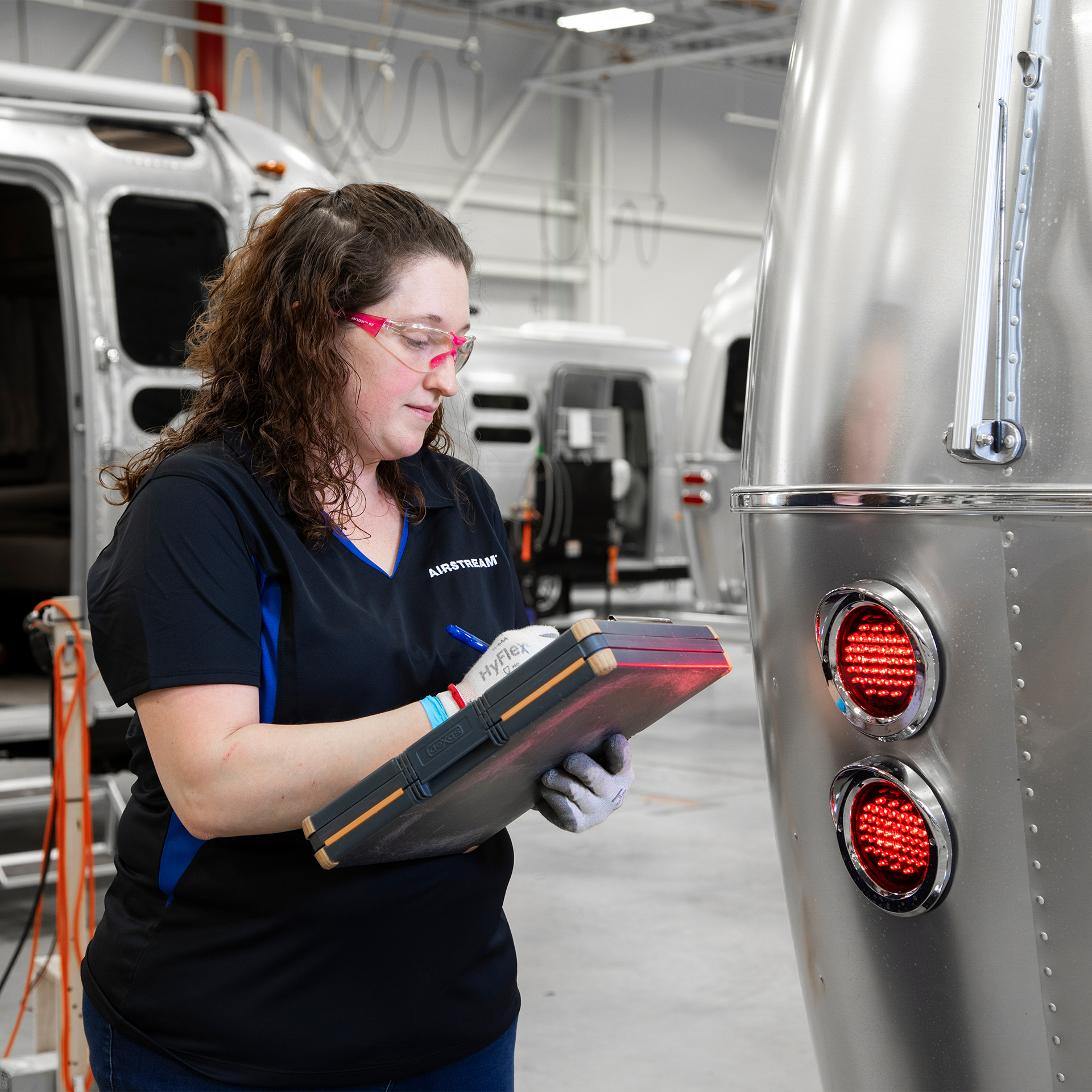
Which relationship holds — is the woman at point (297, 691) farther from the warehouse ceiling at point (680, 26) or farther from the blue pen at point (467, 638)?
the warehouse ceiling at point (680, 26)

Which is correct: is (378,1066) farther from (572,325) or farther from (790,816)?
(572,325)

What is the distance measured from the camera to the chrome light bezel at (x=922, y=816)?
Answer: 190 centimetres

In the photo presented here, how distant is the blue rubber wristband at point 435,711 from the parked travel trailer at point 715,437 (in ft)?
23.6

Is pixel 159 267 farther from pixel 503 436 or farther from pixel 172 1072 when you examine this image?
pixel 503 436

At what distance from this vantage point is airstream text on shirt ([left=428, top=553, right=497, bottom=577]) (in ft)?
5.79

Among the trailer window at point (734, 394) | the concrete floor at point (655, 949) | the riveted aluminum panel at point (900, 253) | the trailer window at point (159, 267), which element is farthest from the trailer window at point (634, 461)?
the riveted aluminum panel at point (900, 253)

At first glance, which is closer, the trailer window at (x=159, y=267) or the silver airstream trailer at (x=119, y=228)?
the silver airstream trailer at (x=119, y=228)

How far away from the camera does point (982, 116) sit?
6.08 ft

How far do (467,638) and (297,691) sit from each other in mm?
246

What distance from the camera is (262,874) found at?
5.19 ft

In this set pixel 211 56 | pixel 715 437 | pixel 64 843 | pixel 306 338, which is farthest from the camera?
pixel 211 56

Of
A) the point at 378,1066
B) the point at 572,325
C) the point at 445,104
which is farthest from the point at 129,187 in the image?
the point at 445,104

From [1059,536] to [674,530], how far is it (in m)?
11.4

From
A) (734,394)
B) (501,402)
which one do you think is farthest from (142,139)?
(501,402)
